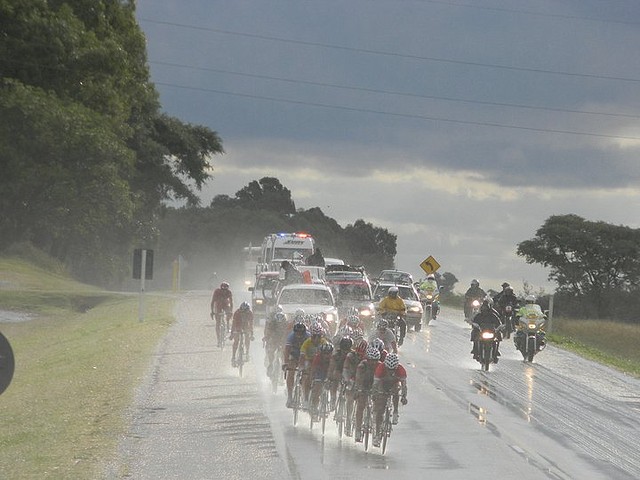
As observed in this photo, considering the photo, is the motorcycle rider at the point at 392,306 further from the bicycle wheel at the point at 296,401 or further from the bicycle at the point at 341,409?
the bicycle at the point at 341,409

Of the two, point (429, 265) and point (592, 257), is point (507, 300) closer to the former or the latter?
point (429, 265)

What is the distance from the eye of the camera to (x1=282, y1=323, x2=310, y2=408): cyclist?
20.6 meters

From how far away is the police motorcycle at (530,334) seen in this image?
33.7m

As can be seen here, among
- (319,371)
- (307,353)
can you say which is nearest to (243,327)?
(307,353)

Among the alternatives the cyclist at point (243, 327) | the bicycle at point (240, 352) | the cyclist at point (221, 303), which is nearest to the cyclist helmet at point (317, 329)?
the bicycle at point (240, 352)

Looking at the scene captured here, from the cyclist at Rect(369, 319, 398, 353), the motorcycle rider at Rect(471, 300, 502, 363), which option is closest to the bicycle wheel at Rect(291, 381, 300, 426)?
the cyclist at Rect(369, 319, 398, 353)

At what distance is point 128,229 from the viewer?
74250 millimetres

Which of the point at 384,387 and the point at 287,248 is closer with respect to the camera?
the point at 384,387

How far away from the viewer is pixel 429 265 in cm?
6931

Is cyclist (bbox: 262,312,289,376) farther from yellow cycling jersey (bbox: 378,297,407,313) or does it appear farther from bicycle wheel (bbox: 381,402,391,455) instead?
yellow cycling jersey (bbox: 378,297,407,313)

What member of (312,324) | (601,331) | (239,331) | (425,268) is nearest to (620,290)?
(425,268)

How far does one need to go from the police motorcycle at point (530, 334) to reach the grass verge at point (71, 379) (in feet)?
32.5

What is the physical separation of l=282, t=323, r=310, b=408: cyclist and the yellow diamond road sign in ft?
159

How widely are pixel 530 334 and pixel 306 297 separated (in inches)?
246
